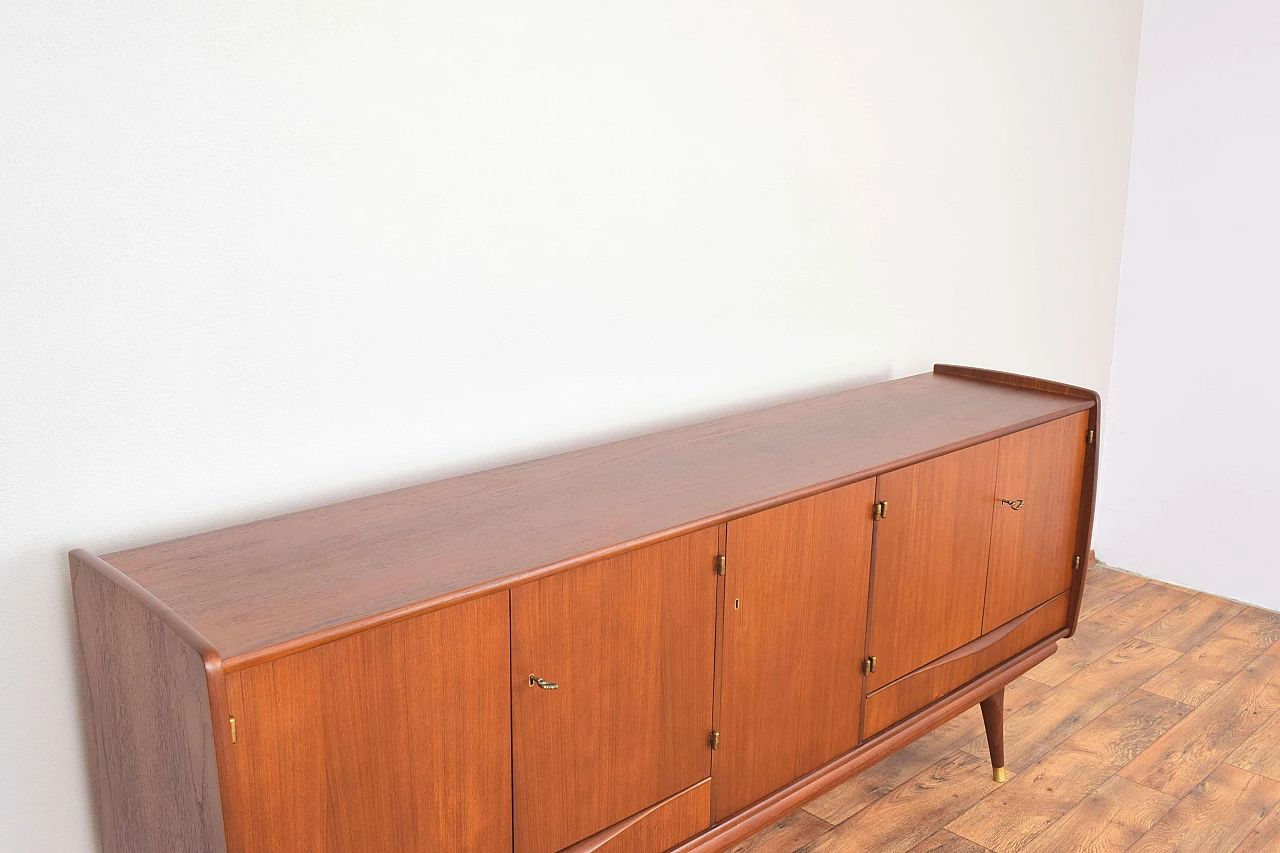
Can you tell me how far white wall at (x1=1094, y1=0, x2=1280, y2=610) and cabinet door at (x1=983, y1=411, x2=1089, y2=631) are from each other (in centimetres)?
123

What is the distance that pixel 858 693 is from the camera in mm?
1849

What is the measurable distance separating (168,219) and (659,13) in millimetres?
930

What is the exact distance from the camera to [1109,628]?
310cm

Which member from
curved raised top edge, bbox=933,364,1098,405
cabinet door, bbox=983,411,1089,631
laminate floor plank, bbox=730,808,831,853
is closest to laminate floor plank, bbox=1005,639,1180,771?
cabinet door, bbox=983,411,1089,631

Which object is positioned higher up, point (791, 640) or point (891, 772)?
point (791, 640)

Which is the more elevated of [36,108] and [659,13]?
[659,13]

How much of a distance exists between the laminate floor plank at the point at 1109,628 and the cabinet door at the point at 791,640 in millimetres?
1247

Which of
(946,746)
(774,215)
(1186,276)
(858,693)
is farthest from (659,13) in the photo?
(1186,276)

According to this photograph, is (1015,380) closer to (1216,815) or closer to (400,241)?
(1216,815)

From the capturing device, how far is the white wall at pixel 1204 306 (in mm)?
3059

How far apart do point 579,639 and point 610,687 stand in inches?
3.9

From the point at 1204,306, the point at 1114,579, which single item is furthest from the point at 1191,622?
the point at 1204,306

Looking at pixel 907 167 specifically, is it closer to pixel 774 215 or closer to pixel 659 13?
pixel 774 215

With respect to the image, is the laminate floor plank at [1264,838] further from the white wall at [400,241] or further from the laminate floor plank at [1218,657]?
the white wall at [400,241]
